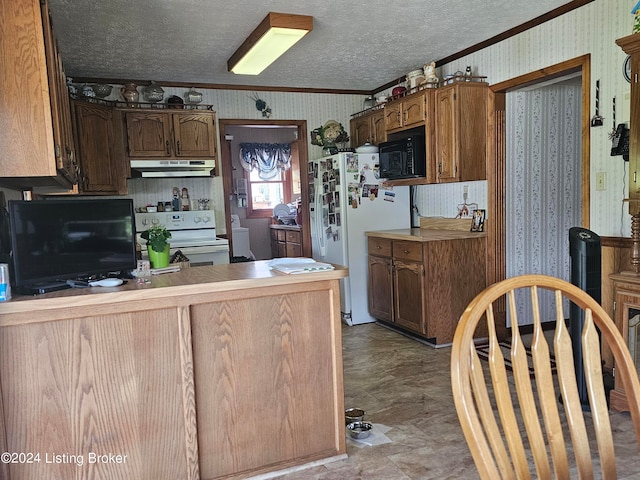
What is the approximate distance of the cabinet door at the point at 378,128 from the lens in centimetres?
479

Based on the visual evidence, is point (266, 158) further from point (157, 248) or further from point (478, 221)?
point (157, 248)

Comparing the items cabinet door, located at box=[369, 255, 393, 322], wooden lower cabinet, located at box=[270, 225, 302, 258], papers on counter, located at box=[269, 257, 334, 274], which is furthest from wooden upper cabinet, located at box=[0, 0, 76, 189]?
wooden lower cabinet, located at box=[270, 225, 302, 258]

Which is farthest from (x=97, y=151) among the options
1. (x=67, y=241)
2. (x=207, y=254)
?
(x=67, y=241)

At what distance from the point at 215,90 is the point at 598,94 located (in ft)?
11.4

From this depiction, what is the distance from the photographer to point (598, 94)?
297cm

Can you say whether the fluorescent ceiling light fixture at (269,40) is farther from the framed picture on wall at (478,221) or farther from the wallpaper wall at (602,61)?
the framed picture on wall at (478,221)

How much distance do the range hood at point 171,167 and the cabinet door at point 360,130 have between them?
1635 millimetres

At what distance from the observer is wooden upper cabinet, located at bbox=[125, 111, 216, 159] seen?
441 cm

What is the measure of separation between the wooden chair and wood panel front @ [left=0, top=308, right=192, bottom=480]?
4.55ft

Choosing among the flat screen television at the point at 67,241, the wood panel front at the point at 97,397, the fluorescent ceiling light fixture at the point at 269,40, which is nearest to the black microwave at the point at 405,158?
the fluorescent ceiling light fixture at the point at 269,40

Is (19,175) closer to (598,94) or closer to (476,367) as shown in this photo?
(476,367)

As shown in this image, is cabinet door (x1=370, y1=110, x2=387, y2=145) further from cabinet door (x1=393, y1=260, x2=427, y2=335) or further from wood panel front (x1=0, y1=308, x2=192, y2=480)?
wood panel front (x1=0, y1=308, x2=192, y2=480)

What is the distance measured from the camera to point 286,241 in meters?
7.18

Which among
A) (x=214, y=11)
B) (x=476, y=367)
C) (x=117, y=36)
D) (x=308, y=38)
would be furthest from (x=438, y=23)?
(x=476, y=367)
